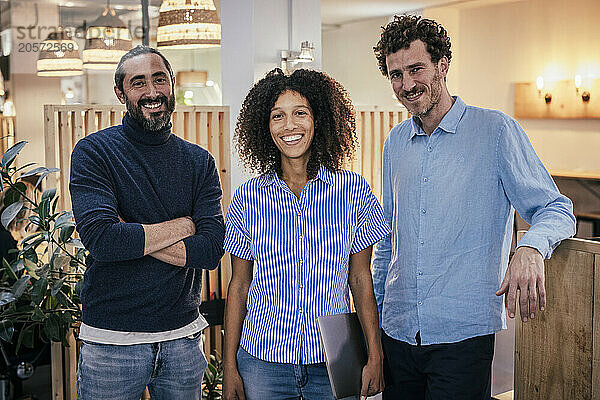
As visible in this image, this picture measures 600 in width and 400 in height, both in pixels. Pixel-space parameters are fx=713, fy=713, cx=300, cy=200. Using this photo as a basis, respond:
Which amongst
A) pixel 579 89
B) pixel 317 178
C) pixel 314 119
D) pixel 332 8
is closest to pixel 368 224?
pixel 317 178

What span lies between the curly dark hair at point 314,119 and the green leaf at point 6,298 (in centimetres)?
145

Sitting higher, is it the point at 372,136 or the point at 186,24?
the point at 186,24

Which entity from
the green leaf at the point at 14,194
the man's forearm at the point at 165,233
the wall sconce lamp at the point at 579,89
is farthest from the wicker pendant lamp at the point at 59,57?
the wall sconce lamp at the point at 579,89

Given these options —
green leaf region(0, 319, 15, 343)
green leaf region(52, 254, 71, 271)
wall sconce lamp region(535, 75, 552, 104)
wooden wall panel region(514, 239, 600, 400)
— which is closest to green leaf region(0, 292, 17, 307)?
green leaf region(0, 319, 15, 343)

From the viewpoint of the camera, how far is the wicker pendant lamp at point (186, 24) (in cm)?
431

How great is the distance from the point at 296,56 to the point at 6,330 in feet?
8.29

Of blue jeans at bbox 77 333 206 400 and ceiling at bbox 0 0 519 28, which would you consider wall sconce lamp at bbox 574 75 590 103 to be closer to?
ceiling at bbox 0 0 519 28

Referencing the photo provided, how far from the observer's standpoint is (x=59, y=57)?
4.09 m

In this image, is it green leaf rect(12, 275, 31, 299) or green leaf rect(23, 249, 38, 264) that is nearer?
green leaf rect(12, 275, 31, 299)

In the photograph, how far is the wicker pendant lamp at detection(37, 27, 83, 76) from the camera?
4047 millimetres

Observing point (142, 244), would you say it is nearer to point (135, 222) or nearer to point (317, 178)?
point (135, 222)

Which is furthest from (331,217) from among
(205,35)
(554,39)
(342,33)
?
(342,33)

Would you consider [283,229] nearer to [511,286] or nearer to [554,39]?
[511,286]

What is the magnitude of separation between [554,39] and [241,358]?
7.58 meters
